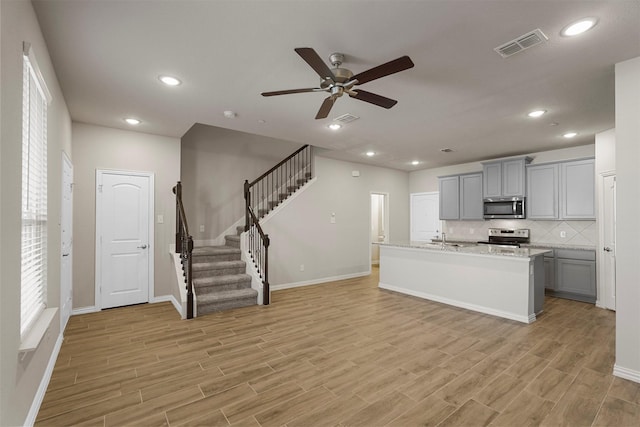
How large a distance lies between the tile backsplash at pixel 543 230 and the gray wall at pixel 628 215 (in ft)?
10.9

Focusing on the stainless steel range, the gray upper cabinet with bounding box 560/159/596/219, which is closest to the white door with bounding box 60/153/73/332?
the stainless steel range

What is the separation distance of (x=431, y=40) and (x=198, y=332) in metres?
3.97

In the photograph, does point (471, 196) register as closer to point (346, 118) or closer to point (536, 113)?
point (536, 113)

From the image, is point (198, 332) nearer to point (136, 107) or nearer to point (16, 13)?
point (136, 107)

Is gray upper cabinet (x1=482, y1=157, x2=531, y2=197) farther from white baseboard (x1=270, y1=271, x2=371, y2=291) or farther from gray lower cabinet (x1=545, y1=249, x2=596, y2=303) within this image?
white baseboard (x1=270, y1=271, x2=371, y2=291)

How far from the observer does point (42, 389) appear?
238cm

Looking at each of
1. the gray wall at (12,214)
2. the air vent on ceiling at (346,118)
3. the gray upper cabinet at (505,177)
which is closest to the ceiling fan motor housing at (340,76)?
the air vent on ceiling at (346,118)

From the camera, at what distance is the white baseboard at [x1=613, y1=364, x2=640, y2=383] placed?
2.65 metres

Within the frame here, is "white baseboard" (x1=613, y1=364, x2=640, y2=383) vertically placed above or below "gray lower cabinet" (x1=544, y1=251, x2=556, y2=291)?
below

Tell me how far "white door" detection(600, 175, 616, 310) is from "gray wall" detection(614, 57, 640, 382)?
8.41ft

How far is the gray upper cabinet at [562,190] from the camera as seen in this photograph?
5434mm

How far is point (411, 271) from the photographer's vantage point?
221 inches

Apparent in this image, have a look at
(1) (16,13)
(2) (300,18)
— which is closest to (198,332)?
(1) (16,13)

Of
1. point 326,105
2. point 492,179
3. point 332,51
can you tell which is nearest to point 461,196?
point 492,179
